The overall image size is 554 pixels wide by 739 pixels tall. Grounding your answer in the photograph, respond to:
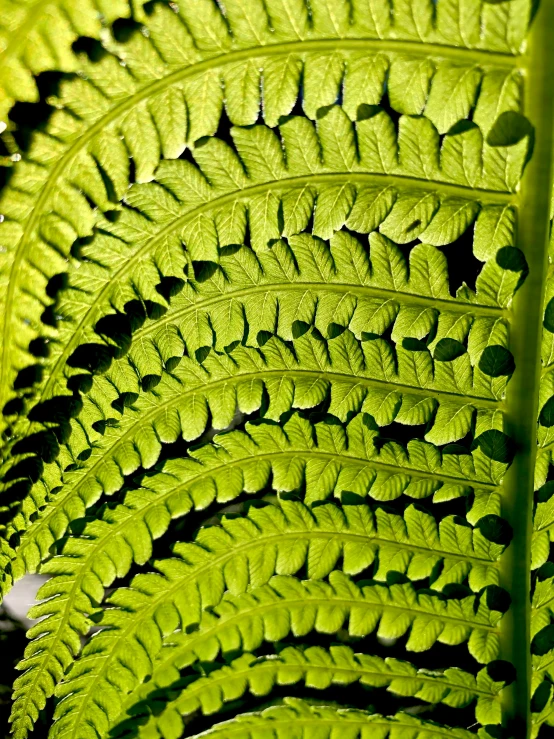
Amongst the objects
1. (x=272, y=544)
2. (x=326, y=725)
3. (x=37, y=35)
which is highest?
(x=37, y=35)

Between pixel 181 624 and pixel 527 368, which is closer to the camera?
pixel 527 368

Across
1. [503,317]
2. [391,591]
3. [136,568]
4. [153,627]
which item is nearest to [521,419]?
[503,317]

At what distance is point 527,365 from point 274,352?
0.41 m

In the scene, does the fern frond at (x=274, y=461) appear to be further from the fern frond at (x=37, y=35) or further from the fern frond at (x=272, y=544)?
the fern frond at (x=37, y=35)

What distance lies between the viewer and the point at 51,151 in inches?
29.0

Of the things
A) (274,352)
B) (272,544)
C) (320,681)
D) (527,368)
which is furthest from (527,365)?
(320,681)

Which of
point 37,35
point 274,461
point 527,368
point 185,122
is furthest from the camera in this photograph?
point 274,461

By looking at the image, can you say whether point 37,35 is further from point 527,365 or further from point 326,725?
point 326,725

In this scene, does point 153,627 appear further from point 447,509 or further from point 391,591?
point 447,509

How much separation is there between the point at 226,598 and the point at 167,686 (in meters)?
0.21

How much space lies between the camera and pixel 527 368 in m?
1.00

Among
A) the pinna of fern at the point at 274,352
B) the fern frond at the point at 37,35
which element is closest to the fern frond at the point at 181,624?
the pinna of fern at the point at 274,352

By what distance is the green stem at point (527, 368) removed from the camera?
2.64 feet

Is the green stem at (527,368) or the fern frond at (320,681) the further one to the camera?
the fern frond at (320,681)
